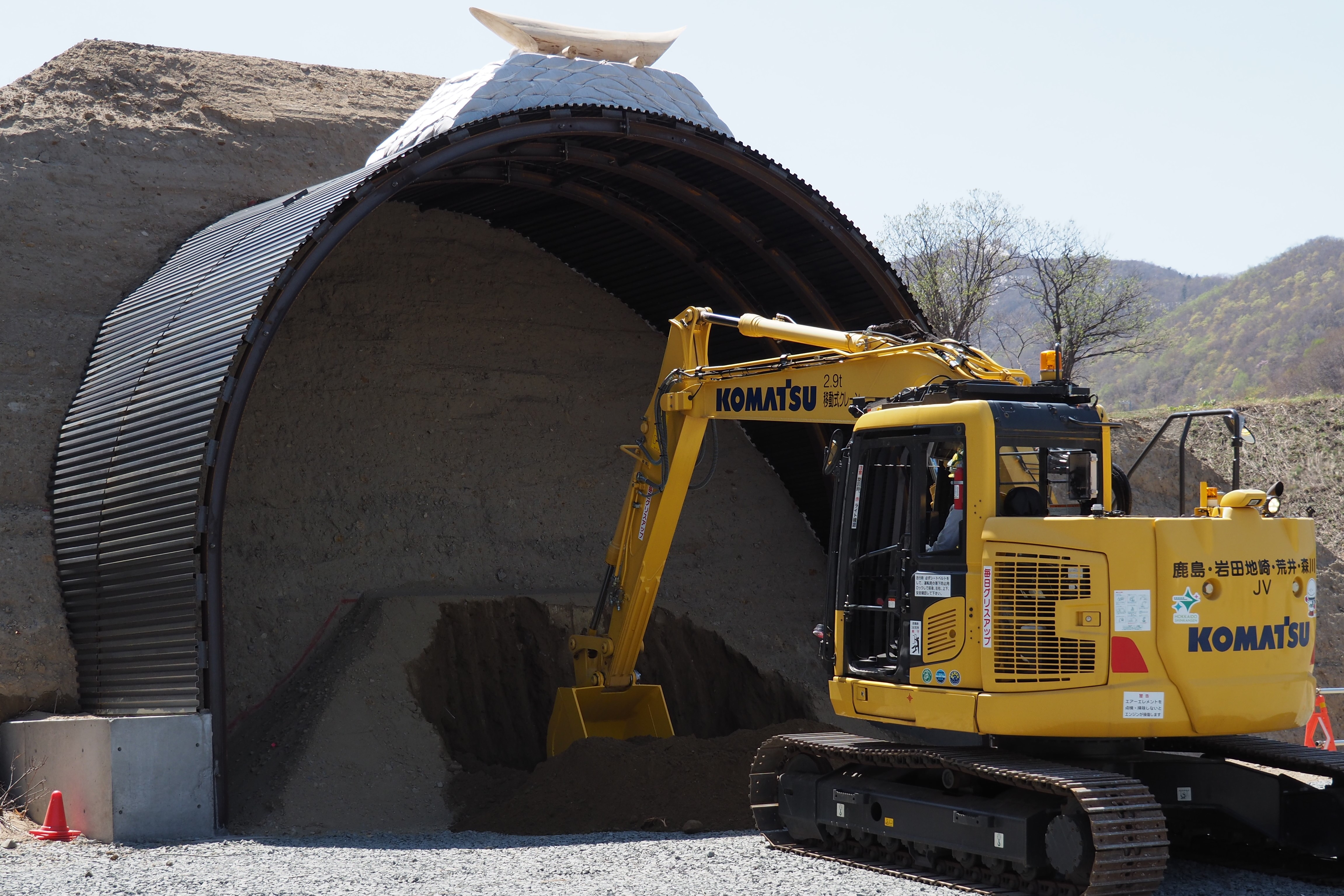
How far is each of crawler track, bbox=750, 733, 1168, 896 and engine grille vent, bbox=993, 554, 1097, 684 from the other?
0.61m

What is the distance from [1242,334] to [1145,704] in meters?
71.3

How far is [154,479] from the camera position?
1263 centimetres

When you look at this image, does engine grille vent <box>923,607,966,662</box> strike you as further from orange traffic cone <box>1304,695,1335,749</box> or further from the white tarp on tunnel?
the white tarp on tunnel

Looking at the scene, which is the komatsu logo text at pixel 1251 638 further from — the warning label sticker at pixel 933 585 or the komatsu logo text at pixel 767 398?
Result: the komatsu logo text at pixel 767 398

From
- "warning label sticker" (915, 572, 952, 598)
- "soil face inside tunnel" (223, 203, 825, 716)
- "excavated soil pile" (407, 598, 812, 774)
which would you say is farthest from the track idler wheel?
"soil face inside tunnel" (223, 203, 825, 716)

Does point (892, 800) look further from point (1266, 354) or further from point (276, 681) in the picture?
point (1266, 354)

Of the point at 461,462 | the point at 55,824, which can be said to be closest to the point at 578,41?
the point at 461,462

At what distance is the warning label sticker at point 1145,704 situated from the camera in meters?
8.09

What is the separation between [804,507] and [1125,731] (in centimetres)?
1215

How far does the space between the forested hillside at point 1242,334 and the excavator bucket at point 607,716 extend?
47225 mm

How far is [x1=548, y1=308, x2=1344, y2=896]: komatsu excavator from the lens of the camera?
26.5ft

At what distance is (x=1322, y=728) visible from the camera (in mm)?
14695

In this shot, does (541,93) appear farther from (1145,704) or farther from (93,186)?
(1145,704)

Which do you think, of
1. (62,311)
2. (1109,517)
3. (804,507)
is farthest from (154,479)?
(804,507)
